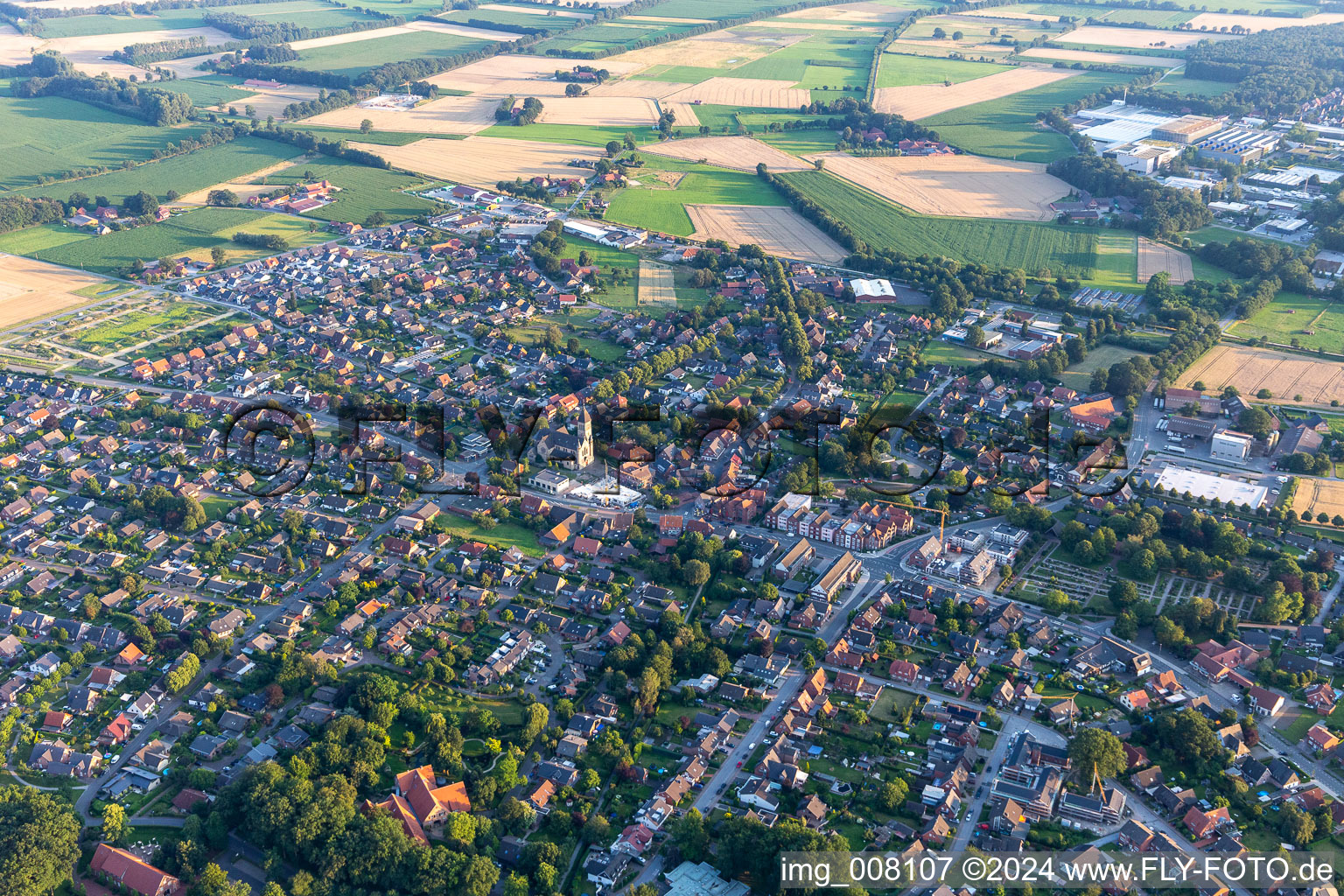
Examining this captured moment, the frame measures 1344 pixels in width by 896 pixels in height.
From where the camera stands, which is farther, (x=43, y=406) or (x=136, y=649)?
(x=43, y=406)

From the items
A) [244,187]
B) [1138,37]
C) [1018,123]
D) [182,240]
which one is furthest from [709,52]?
[182,240]

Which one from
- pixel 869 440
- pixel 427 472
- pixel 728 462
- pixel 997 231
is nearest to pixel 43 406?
pixel 427 472

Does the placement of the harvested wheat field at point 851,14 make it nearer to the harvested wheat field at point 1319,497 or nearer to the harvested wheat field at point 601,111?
the harvested wheat field at point 601,111

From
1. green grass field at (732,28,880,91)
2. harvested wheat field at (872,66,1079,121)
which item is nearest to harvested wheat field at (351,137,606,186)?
harvested wheat field at (872,66,1079,121)

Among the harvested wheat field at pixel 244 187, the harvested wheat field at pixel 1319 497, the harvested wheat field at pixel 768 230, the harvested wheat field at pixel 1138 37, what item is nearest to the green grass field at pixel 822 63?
the harvested wheat field at pixel 1138 37

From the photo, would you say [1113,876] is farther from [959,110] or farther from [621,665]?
[959,110]
